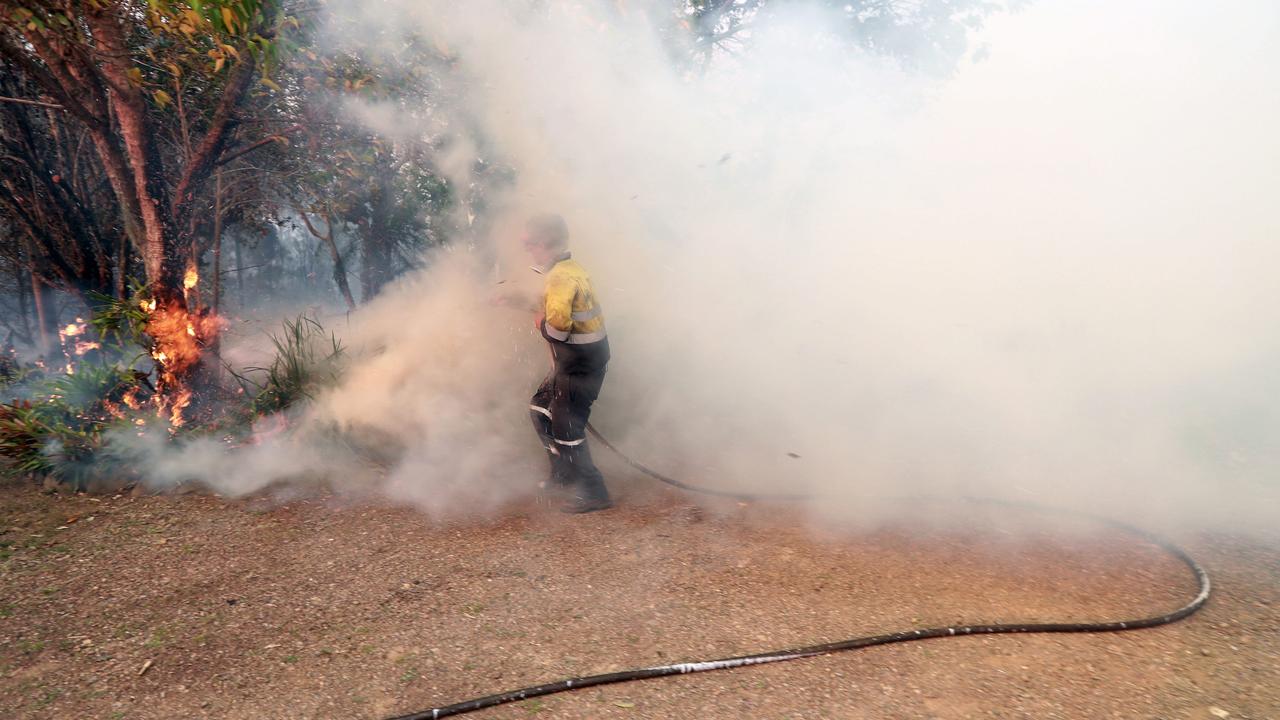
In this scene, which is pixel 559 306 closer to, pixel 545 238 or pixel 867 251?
pixel 545 238

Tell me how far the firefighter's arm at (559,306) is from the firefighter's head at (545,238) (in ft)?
0.74

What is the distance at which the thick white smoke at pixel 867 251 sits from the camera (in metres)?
5.80

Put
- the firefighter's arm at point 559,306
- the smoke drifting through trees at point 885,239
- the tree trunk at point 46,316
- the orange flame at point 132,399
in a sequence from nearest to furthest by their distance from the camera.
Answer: the firefighter's arm at point 559,306
the orange flame at point 132,399
the smoke drifting through trees at point 885,239
the tree trunk at point 46,316

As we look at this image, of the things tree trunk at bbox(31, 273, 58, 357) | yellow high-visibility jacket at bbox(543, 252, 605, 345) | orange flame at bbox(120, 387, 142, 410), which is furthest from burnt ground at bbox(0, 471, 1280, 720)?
tree trunk at bbox(31, 273, 58, 357)

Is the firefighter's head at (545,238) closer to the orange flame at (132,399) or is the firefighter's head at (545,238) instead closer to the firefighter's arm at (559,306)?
the firefighter's arm at (559,306)

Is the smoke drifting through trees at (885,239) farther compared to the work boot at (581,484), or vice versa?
the smoke drifting through trees at (885,239)

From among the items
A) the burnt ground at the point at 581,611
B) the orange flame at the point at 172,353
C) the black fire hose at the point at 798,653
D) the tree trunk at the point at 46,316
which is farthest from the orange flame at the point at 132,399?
the tree trunk at the point at 46,316

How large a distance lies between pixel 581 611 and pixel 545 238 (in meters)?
2.28

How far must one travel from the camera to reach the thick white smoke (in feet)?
19.0

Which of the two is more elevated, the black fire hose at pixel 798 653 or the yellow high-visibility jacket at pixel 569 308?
the yellow high-visibility jacket at pixel 569 308

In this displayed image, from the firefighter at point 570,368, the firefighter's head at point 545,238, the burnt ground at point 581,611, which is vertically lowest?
the burnt ground at point 581,611

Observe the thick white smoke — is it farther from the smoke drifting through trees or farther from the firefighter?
the firefighter

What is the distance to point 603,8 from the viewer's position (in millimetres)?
6086

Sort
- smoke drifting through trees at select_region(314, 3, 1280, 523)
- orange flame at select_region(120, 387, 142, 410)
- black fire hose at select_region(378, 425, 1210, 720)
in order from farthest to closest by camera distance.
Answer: smoke drifting through trees at select_region(314, 3, 1280, 523) < orange flame at select_region(120, 387, 142, 410) < black fire hose at select_region(378, 425, 1210, 720)
